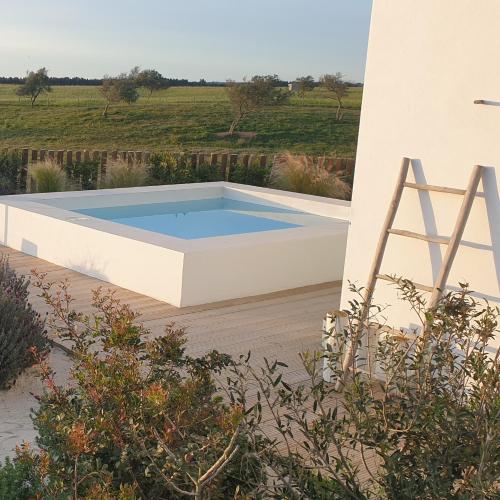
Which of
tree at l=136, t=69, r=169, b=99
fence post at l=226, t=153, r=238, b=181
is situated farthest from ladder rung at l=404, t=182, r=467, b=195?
tree at l=136, t=69, r=169, b=99

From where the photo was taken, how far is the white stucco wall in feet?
13.8

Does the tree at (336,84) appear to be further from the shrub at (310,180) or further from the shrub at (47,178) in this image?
the shrub at (47,178)

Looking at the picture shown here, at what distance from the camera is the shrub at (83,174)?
1257cm

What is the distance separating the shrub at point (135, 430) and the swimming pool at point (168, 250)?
3688 mm

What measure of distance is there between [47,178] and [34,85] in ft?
61.1

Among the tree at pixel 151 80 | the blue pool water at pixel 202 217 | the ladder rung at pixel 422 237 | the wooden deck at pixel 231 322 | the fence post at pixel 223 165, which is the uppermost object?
the tree at pixel 151 80

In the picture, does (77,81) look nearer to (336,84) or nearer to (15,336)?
(336,84)

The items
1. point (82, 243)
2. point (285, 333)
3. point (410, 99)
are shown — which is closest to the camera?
point (410, 99)

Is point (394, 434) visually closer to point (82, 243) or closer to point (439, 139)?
point (439, 139)

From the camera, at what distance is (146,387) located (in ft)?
7.97

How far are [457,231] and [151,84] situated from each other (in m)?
24.9

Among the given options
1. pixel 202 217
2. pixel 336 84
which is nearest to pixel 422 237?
pixel 202 217

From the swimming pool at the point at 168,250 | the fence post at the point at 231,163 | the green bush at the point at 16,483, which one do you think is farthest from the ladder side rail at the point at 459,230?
the fence post at the point at 231,163

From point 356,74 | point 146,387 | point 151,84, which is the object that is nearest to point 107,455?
point 146,387
